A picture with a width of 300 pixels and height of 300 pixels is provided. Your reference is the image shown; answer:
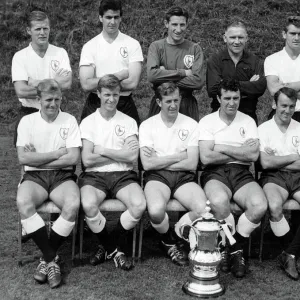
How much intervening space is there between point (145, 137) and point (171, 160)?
0.33 metres

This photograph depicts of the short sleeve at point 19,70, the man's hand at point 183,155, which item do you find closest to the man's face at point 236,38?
the man's hand at point 183,155

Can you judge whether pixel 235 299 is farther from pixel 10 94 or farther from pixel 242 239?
pixel 10 94

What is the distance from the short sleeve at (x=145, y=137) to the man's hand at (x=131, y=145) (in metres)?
0.06

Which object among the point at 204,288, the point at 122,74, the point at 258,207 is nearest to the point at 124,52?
the point at 122,74

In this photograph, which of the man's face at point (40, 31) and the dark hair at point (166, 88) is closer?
the dark hair at point (166, 88)

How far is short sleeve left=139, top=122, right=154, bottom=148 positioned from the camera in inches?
220

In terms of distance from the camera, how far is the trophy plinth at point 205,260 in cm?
470

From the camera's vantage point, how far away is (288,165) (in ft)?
18.3

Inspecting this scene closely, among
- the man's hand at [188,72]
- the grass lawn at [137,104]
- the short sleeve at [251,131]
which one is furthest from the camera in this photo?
the man's hand at [188,72]

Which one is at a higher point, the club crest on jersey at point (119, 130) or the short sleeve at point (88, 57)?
the short sleeve at point (88, 57)

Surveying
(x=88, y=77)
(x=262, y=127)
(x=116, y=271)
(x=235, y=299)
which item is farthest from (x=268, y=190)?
(x=88, y=77)

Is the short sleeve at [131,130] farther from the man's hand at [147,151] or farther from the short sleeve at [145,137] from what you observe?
the man's hand at [147,151]

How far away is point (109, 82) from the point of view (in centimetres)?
548

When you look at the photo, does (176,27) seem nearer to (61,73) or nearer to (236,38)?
(236,38)
